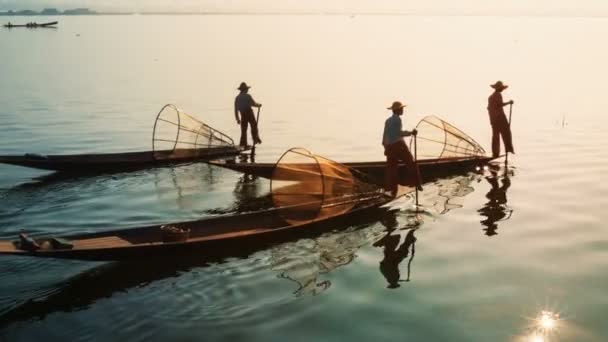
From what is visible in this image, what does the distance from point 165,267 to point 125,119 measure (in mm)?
22587

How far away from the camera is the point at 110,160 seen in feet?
66.5

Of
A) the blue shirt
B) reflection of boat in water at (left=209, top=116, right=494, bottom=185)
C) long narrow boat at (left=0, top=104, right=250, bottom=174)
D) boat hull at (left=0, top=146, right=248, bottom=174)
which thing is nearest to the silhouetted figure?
the blue shirt

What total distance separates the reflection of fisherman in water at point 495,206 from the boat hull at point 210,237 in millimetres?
2571

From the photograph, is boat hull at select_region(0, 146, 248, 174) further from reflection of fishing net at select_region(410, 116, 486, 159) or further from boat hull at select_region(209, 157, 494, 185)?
reflection of fishing net at select_region(410, 116, 486, 159)

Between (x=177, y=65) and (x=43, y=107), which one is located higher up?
(x=177, y=65)

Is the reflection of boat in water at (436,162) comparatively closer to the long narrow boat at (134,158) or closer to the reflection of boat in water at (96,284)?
the long narrow boat at (134,158)

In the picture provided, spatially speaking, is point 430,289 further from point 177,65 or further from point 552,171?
point 177,65

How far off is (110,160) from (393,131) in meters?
9.74

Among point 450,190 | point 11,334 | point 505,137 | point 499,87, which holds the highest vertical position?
point 499,87

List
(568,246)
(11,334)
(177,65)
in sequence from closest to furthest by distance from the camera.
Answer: (11,334) → (568,246) → (177,65)

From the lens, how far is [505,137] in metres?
21.6

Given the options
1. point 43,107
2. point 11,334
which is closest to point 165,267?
point 11,334

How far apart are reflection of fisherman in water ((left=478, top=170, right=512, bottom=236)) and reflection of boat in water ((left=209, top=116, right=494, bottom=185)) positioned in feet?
3.43

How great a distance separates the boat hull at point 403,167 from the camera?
59.3ft
